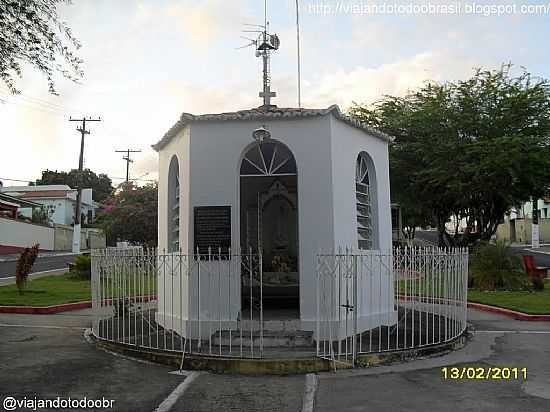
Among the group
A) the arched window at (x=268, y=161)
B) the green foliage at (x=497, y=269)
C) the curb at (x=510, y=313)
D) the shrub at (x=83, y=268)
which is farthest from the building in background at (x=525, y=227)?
the arched window at (x=268, y=161)

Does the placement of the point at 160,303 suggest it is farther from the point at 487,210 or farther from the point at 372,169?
the point at 487,210

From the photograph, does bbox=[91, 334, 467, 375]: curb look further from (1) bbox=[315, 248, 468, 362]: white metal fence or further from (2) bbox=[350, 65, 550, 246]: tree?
(2) bbox=[350, 65, 550, 246]: tree

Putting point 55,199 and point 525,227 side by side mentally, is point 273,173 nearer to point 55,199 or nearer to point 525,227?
point 525,227

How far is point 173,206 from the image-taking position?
1176 centimetres

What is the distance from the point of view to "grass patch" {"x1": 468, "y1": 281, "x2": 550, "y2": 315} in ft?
49.5

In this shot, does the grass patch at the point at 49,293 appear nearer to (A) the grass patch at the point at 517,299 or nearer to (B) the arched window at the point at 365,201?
(B) the arched window at the point at 365,201

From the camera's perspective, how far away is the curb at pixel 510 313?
13.8 m

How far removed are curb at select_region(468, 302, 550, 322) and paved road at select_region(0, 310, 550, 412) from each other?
421 centimetres

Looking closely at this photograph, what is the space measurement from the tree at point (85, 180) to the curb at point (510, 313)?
6561 cm

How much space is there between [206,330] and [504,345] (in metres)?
5.35

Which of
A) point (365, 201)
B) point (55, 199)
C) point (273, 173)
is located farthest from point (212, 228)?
point (55, 199)

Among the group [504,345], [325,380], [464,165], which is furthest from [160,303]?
[464,165]

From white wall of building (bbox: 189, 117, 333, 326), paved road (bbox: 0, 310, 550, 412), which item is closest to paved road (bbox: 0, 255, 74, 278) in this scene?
Answer: paved road (bbox: 0, 310, 550, 412)

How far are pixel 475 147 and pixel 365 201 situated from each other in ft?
41.1
